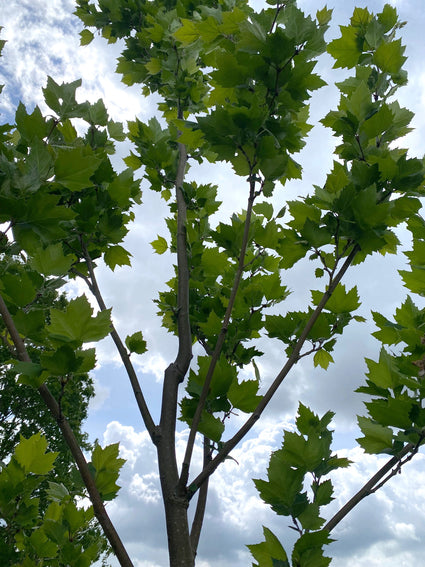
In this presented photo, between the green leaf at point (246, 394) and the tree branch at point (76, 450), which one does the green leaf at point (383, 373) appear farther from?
the tree branch at point (76, 450)

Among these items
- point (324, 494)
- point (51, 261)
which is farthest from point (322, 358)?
point (51, 261)

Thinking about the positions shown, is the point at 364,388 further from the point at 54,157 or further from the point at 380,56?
the point at 54,157

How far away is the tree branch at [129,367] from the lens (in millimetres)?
2187

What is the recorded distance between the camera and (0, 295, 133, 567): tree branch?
1627mm

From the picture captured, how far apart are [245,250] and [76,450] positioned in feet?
3.23

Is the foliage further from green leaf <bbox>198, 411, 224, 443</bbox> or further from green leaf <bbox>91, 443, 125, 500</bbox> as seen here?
green leaf <bbox>198, 411, 224, 443</bbox>

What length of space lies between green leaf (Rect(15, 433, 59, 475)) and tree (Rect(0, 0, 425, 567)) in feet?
0.05

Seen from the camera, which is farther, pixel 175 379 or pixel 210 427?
pixel 175 379

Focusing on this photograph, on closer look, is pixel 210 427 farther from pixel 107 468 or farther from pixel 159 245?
pixel 159 245

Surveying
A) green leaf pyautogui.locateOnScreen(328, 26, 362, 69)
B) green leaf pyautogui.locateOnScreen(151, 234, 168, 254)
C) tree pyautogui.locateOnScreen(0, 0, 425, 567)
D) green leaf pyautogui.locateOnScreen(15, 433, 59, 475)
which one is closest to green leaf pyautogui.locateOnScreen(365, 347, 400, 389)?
tree pyautogui.locateOnScreen(0, 0, 425, 567)

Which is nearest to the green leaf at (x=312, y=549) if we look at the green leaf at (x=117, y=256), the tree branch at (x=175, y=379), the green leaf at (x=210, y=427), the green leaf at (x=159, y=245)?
the green leaf at (x=210, y=427)

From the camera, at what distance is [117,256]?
2477 millimetres

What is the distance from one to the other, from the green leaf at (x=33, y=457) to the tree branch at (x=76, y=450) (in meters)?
0.36

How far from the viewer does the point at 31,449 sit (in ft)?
6.59
